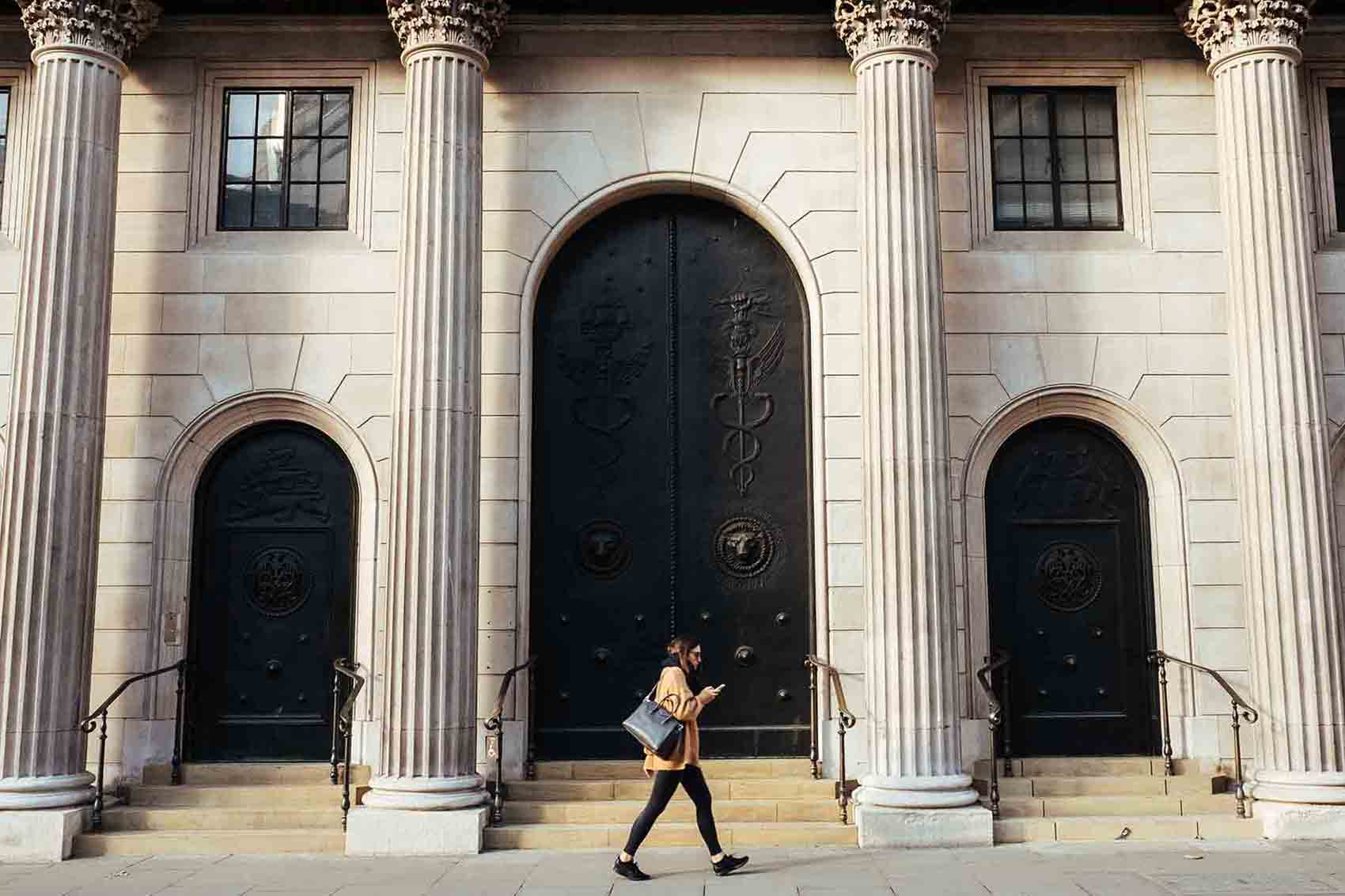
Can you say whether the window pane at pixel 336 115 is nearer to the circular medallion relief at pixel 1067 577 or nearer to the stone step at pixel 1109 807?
the circular medallion relief at pixel 1067 577

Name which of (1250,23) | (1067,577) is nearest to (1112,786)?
(1067,577)

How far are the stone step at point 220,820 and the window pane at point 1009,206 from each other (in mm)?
9176

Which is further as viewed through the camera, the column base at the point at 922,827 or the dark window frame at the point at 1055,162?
the dark window frame at the point at 1055,162

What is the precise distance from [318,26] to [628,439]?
18.4 ft

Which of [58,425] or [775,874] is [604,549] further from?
[58,425]

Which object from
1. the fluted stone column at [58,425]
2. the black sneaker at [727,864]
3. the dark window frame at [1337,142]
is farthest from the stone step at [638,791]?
the dark window frame at [1337,142]

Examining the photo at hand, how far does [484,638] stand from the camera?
12266mm

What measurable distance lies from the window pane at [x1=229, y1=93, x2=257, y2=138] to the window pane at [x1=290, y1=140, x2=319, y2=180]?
527mm

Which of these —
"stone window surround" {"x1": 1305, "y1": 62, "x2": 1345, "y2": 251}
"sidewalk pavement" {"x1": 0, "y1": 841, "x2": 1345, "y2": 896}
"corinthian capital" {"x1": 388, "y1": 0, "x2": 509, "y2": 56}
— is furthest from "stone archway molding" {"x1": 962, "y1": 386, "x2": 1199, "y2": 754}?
"corinthian capital" {"x1": 388, "y1": 0, "x2": 509, "y2": 56}

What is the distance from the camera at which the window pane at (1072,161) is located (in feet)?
44.2

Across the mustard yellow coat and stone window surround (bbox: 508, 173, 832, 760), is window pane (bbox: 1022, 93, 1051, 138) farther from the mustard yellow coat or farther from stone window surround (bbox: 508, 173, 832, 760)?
the mustard yellow coat

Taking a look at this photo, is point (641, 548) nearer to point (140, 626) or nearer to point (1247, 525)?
point (140, 626)

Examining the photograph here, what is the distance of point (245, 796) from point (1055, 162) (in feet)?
35.0

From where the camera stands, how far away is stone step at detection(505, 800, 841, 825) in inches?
446
